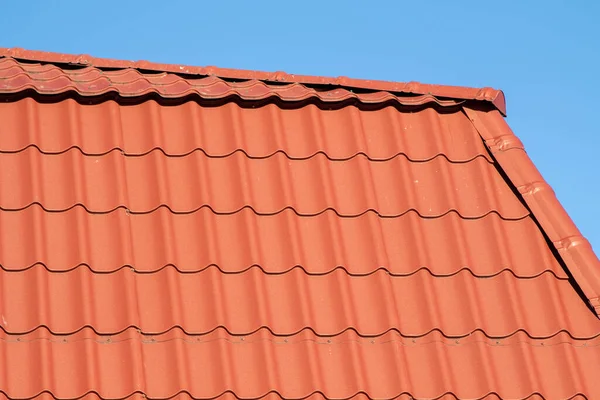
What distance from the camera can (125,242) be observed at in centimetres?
475

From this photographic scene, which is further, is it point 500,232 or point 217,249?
point 500,232

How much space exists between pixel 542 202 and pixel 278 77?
1703 mm

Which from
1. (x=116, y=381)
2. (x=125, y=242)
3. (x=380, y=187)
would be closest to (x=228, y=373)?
(x=116, y=381)

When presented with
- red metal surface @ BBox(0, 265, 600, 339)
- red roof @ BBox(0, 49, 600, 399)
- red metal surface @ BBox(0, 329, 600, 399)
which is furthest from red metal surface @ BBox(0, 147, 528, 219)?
red metal surface @ BBox(0, 329, 600, 399)

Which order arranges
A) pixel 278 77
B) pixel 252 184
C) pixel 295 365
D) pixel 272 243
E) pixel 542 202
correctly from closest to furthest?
1. pixel 295 365
2. pixel 272 243
3. pixel 252 184
4. pixel 542 202
5. pixel 278 77

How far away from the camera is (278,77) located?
232 inches

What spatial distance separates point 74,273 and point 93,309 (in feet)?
0.75

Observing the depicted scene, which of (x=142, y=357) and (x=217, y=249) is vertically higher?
(x=217, y=249)

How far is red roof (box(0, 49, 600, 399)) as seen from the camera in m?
4.39

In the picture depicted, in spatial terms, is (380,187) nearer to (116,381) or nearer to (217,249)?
(217,249)

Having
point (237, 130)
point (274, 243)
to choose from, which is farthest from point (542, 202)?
point (237, 130)

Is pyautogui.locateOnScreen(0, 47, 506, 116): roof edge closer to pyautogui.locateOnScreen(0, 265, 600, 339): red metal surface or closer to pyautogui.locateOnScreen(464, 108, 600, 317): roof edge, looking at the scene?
pyautogui.locateOnScreen(464, 108, 600, 317): roof edge

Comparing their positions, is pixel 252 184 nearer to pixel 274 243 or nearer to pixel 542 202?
pixel 274 243

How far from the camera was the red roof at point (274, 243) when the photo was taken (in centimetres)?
439
